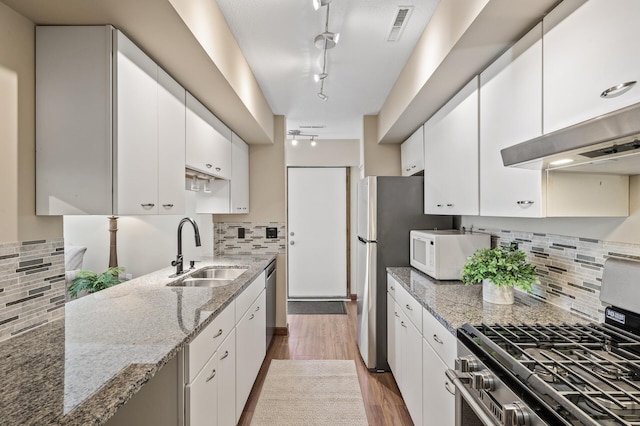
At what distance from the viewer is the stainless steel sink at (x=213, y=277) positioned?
2.56m

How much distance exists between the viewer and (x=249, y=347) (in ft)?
7.78

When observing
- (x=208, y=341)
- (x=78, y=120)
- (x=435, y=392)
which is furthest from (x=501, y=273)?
(x=78, y=120)

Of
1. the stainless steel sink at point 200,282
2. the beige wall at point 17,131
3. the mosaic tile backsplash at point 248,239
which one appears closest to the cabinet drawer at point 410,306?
the stainless steel sink at point 200,282

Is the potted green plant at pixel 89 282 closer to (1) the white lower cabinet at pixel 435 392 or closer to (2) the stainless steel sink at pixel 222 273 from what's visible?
(2) the stainless steel sink at pixel 222 273

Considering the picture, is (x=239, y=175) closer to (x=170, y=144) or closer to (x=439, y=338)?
(x=170, y=144)

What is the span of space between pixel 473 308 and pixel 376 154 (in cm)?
241

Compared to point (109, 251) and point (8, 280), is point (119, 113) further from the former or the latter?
point (109, 251)

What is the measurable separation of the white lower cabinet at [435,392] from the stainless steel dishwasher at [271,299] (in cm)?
173

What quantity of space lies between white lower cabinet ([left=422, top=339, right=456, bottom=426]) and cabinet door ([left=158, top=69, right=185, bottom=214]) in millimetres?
1603

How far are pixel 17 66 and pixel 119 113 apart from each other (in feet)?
1.17

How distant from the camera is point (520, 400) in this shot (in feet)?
3.05

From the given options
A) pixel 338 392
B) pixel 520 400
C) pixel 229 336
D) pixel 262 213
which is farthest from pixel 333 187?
pixel 520 400

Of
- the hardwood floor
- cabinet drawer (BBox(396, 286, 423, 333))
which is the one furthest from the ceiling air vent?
the hardwood floor

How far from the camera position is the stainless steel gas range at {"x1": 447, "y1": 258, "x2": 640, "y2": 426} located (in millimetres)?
817
